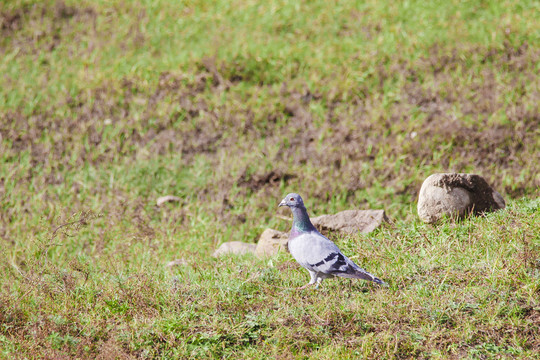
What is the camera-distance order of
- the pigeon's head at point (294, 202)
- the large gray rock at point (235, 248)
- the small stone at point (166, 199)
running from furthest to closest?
the small stone at point (166, 199) < the large gray rock at point (235, 248) < the pigeon's head at point (294, 202)

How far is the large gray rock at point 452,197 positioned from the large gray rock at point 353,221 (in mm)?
454

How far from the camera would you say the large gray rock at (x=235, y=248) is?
5.88 metres

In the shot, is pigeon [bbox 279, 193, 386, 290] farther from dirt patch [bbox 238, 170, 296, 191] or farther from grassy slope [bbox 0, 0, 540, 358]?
dirt patch [bbox 238, 170, 296, 191]

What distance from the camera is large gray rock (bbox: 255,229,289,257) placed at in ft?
18.6

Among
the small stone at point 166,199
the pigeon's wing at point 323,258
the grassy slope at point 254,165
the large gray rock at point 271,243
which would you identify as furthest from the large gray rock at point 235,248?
the pigeon's wing at point 323,258

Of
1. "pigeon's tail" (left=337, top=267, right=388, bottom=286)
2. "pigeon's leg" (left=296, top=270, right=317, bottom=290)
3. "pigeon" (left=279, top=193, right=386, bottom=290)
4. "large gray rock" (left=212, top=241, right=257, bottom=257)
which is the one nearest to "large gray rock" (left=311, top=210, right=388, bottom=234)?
"large gray rock" (left=212, top=241, right=257, bottom=257)

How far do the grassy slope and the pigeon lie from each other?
222 mm

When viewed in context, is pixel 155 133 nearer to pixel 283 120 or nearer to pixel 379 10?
pixel 283 120

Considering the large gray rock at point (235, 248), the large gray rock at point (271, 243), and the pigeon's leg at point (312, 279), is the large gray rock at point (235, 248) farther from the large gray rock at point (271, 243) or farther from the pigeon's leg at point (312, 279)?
the pigeon's leg at point (312, 279)

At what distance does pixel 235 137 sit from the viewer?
320 inches

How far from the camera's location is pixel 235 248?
238 inches

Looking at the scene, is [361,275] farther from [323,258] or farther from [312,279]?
[312,279]

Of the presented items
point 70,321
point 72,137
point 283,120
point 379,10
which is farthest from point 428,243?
point 379,10

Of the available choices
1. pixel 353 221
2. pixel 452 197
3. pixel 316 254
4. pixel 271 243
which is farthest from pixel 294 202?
pixel 452 197
